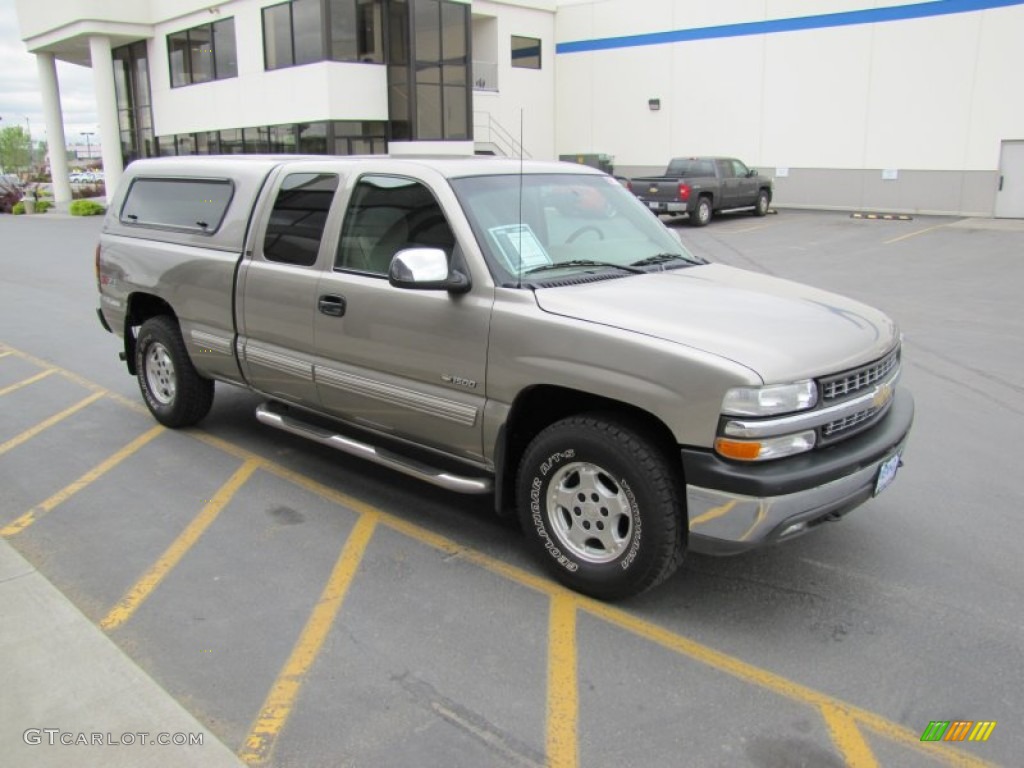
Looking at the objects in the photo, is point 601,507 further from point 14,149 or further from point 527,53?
point 14,149

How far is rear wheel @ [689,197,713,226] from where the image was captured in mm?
23062

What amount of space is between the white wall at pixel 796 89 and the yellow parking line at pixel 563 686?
82.2ft

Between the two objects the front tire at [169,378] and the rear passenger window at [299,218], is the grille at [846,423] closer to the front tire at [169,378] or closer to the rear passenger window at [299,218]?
the rear passenger window at [299,218]

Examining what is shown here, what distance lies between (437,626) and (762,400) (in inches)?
64.8

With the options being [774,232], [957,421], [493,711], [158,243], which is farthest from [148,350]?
[774,232]

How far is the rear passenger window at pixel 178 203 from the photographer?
5.68 m

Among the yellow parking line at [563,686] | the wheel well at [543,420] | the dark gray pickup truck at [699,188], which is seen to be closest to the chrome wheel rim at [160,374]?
the wheel well at [543,420]

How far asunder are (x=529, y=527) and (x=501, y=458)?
348 mm

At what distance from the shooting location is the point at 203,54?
3175cm

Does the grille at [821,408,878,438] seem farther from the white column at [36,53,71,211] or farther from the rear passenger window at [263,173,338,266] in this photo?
the white column at [36,53,71,211]

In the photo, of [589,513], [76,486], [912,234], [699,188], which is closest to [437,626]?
[589,513]

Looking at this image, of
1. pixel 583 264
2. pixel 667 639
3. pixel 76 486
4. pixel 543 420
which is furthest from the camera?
pixel 76 486

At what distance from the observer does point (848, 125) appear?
25.9 m

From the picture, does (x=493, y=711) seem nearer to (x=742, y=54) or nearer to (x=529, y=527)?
(x=529, y=527)
